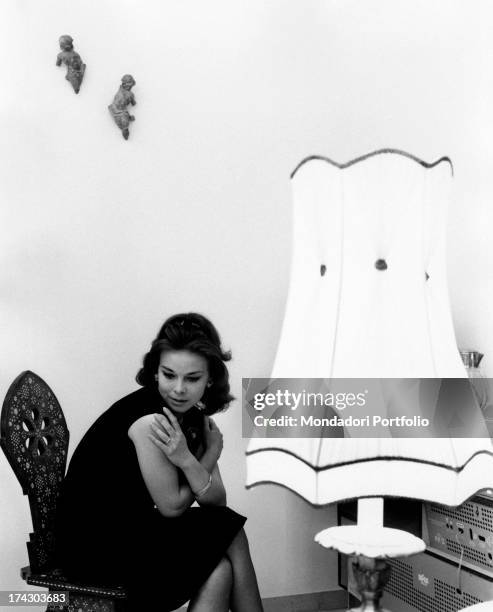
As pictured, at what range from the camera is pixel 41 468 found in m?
1.82

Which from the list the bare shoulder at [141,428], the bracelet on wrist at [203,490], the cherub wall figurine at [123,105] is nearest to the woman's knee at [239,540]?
the bracelet on wrist at [203,490]

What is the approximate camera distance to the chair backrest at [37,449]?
1742mm

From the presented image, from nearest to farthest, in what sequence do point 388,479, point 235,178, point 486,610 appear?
point 388,479
point 486,610
point 235,178

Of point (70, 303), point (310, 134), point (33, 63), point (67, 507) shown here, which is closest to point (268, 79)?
point (310, 134)

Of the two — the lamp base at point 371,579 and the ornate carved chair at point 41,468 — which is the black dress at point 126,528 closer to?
the ornate carved chair at point 41,468

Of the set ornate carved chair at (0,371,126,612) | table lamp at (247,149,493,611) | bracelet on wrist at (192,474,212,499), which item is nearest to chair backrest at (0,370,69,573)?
ornate carved chair at (0,371,126,612)

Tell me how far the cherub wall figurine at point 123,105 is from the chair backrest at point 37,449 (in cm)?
97

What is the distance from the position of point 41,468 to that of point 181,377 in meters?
0.45

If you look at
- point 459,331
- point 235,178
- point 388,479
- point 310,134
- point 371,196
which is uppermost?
point 310,134

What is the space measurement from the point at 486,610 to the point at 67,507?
41.8 inches

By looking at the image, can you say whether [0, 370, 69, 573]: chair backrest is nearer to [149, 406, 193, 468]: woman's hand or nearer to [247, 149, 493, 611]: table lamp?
[149, 406, 193, 468]: woman's hand

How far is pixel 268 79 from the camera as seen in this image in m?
2.55

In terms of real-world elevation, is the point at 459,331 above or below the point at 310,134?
below

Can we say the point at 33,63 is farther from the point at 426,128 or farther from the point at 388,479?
the point at 388,479
